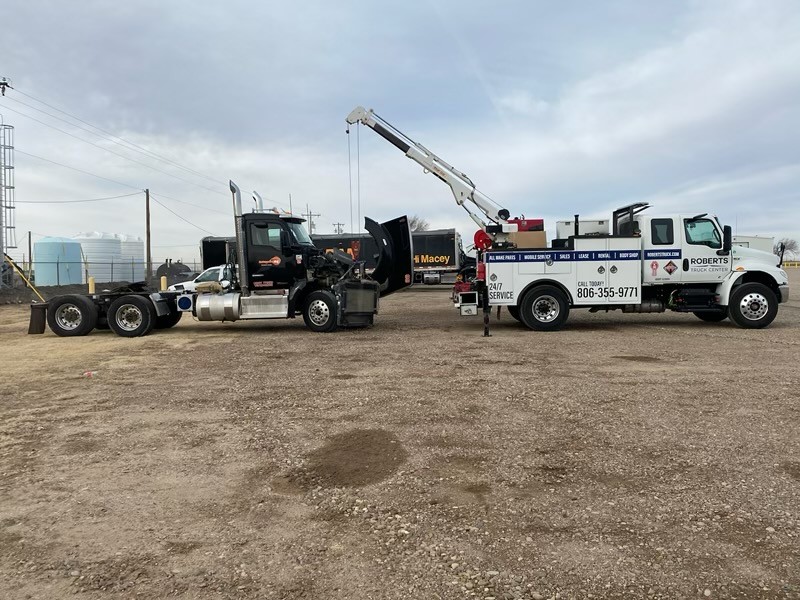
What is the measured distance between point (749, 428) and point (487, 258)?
814 cm

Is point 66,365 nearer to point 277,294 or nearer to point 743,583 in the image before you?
point 277,294

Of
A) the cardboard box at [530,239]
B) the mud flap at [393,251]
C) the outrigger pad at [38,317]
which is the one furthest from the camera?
the mud flap at [393,251]

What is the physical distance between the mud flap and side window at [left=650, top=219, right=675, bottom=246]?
560cm

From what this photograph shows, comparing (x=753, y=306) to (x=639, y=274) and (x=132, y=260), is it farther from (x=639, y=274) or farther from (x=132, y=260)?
(x=132, y=260)

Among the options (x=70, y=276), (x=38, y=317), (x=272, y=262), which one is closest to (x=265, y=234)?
(x=272, y=262)

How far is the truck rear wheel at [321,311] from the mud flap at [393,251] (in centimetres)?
184

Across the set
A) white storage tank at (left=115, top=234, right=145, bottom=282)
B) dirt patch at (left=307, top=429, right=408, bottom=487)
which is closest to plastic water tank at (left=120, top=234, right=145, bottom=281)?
white storage tank at (left=115, top=234, right=145, bottom=282)

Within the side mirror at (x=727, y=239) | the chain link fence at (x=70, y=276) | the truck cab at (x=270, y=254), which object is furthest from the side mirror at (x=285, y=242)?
the chain link fence at (x=70, y=276)

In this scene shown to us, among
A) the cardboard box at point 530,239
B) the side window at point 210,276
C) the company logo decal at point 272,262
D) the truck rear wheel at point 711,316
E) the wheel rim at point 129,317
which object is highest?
the cardboard box at point 530,239

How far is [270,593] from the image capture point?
9.02ft

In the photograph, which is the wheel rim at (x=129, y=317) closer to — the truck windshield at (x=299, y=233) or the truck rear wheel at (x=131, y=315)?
the truck rear wheel at (x=131, y=315)

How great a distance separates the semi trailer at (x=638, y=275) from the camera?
506 inches

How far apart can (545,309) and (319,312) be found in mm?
5192

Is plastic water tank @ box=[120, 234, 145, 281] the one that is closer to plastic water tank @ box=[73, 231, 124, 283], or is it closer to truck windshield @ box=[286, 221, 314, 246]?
plastic water tank @ box=[73, 231, 124, 283]
